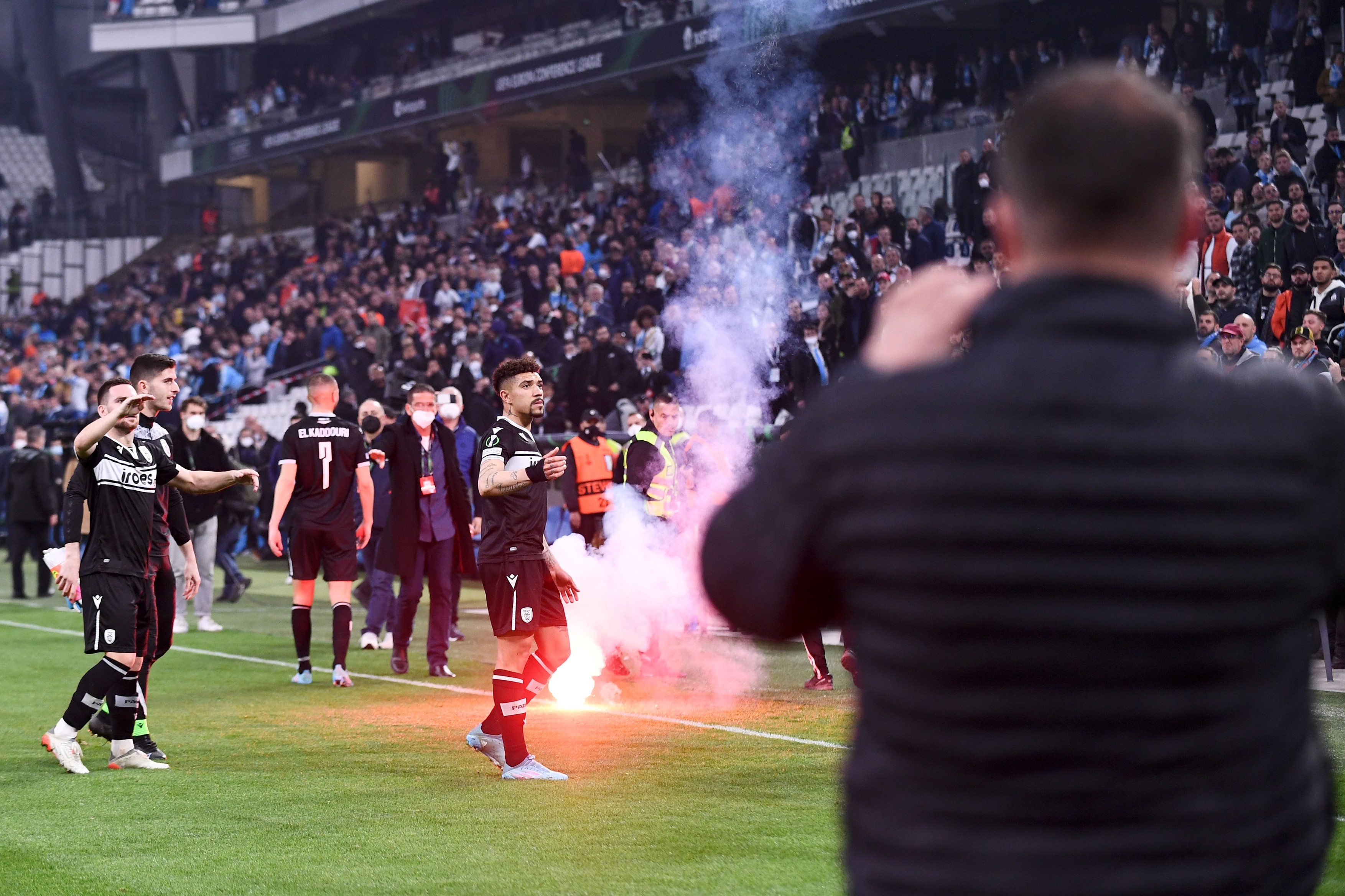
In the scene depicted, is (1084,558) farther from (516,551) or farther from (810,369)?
(810,369)

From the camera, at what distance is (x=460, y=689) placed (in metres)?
11.6

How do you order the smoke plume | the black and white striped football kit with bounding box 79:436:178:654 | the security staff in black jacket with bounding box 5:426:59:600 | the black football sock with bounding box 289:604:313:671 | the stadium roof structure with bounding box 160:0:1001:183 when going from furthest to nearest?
the stadium roof structure with bounding box 160:0:1001:183 < the security staff in black jacket with bounding box 5:426:59:600 < the black football sock with bounding box 289:604:313:671 < the smoke plume < the black and white striped football kit with bounding box 79:436:178:654

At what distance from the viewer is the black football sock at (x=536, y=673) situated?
8242 millimetres

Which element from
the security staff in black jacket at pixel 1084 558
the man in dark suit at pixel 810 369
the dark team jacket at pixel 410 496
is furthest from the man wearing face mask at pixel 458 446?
the security staff in black jacket at pixel 1084 558

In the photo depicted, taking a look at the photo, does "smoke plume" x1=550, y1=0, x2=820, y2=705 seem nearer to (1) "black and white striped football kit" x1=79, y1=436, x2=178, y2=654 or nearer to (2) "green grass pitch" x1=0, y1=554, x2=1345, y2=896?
(2) "green grass pitch" x1=0, y1=554, x2=1345, y2=896

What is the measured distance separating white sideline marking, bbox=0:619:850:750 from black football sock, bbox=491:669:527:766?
5.59 feet

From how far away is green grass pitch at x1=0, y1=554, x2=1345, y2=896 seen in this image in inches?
240

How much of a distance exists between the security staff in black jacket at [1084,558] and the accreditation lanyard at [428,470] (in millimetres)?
11174

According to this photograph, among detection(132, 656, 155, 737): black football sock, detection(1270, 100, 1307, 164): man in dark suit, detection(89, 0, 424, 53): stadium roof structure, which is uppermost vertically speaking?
detection(89, 0, 424, 53): stadium roof structure

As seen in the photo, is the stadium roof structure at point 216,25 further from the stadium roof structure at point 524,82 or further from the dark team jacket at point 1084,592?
the dark team jacket at point 1084,592

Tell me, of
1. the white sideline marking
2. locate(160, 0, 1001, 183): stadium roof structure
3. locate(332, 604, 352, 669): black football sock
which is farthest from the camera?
locate(160, 0, 1001, 183): stadium roof structure

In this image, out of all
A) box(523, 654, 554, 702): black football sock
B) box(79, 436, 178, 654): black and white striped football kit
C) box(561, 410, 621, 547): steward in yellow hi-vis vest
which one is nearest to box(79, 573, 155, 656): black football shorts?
box(79, 436, 178, 654): black and white striped football kit

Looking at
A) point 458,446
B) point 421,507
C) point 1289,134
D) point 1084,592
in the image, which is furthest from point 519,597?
point 1289,134

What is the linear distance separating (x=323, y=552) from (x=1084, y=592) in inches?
426
